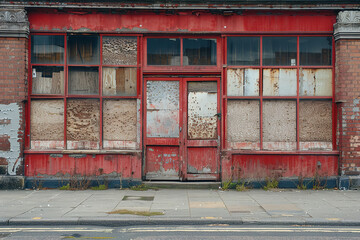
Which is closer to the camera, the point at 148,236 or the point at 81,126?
the point at 148,236

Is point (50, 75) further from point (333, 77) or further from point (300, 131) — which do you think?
point (333, 77)

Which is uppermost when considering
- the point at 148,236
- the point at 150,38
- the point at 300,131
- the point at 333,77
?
the point at 150,38

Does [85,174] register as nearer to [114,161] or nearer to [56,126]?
[114,161]

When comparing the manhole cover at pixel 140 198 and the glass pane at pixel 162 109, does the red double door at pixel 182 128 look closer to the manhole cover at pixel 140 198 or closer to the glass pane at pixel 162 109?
the glass pane at pixel 162 109

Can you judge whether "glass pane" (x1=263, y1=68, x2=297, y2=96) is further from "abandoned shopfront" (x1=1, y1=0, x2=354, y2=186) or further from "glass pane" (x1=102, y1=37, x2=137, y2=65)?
"glass pane" (x1=102, y1=37, x2=137, y2=65)

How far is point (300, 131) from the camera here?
32.5ft

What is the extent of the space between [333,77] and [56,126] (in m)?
7.34

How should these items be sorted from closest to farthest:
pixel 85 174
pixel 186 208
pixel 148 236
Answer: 1. pixel 148 236
2. pixel 186 208
3. pixel 85 174

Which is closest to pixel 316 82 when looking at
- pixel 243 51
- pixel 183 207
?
pixel 243 51

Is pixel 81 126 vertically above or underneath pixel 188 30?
underneath

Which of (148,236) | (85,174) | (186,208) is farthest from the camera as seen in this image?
(85,174)

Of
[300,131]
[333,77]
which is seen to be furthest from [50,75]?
[333,77]

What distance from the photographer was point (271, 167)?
9781 mm

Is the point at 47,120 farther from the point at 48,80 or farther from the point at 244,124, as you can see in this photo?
the point at 244,124
